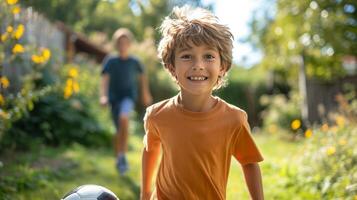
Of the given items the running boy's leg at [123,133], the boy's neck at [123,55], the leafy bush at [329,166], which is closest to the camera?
the leafy bush at [329,166]

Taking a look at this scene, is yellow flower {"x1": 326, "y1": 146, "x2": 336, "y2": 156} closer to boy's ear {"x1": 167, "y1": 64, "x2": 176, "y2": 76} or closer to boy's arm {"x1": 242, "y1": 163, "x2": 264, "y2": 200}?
boy's arm {"x1": 242, "y1": 163, "x2": 264, "y2": 200}

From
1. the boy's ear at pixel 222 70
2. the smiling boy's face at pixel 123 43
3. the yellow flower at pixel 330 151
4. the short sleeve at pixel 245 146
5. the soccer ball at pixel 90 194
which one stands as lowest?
the yellow flower at pixel 330 151

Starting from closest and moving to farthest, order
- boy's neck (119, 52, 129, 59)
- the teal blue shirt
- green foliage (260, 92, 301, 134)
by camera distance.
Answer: the teal blue shirt → boy's neck (119, 52, 129, 59) → green foliage (260, 92, 301, 134)

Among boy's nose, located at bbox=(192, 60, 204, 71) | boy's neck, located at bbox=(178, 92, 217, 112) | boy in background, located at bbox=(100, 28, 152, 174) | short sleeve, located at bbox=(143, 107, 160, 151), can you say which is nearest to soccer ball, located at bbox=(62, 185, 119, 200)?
short sleeve, located at bbox=(143, 107, 160, 151)

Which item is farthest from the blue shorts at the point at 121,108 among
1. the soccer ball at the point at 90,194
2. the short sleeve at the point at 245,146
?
the short sleeve at the point at 245,146

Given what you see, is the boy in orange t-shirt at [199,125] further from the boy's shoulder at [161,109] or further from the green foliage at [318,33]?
the green foliage at [318,33]

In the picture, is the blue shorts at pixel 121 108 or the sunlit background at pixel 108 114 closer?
the sunlit background at pixel 108 114

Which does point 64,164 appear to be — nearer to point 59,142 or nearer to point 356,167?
point 59,142

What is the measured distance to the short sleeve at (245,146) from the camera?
2.83 metres

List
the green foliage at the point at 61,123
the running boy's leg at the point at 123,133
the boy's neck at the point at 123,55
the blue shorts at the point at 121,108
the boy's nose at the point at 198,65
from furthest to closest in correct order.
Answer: the green foliage at the point at 61,123 < the boy's neck at the point at 123,55 < the blue shorts at the point at 121,108 < the running boy's leg at the point at 123,133 < the boy's nose at the point at 198,65

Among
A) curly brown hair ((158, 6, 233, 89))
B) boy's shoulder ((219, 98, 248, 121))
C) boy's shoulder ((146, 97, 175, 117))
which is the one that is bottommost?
boy's shoulder ((219, 98, 248, 121))

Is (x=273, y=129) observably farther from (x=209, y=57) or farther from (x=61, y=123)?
(x=209, y=57)

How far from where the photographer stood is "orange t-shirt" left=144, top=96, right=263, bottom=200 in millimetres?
2779

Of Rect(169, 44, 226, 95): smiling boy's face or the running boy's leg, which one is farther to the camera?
the running boy's leg
